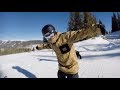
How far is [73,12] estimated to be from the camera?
182 inches

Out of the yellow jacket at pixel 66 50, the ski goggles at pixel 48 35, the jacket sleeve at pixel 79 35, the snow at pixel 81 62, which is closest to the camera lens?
the jacket sleeve at pixel 79 35

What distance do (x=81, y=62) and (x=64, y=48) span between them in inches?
16.7

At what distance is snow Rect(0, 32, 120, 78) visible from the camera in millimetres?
4512

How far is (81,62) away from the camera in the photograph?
4512 millimetres

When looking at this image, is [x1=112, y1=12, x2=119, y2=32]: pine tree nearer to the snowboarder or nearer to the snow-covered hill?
the snowboarder

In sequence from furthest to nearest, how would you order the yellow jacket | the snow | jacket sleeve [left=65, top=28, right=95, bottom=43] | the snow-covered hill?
the snow-covered hill
the snow
the yellow jacket
jacket sleeve [left=65, top=28, right=95, bottom=43]

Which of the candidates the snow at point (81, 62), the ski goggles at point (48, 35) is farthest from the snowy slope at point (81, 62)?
the ski goggles at point (48, 35)

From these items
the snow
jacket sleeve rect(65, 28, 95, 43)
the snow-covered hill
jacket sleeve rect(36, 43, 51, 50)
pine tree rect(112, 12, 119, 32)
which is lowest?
the snow

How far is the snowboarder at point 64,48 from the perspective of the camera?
4.25 meters

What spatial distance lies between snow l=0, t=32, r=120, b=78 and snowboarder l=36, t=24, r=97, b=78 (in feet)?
0.37

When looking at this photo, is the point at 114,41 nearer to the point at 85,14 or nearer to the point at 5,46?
the point at 85,14

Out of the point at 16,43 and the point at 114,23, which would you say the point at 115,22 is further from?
the point at 16,43

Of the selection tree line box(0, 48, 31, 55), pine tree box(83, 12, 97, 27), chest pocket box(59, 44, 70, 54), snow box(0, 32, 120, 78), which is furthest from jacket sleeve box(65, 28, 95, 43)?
tree line box(0, 48, 31, 55)

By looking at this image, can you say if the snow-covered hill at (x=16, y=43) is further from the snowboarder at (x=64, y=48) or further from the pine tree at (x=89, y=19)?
the pine tree at (x=89, y=19)
